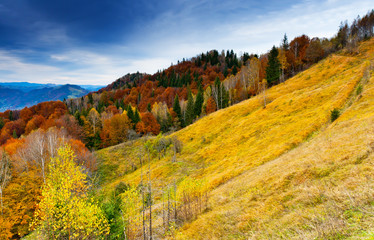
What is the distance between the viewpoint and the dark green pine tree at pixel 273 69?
227ft

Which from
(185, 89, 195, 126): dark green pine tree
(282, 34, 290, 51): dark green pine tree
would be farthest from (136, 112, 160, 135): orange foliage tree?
(282, 34, 290, 51): dark green pine tree

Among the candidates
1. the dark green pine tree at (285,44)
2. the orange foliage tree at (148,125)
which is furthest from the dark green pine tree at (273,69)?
the orange foliage tree at (148,125)

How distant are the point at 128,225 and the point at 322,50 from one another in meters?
97.4

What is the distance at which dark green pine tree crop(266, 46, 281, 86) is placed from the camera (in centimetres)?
6919

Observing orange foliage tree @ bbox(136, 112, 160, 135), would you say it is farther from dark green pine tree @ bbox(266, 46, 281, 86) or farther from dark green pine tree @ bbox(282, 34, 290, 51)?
dark green pine tree @ bbox(282, 34, 290, 51)

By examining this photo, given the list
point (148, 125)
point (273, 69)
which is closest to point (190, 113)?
point (148, 125)

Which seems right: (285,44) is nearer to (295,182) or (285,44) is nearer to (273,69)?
(273,69)

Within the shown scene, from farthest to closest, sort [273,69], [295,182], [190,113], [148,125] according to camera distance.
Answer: [190,113] < [148,125] < [273,69] < [295,182]

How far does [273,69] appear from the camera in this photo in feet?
231

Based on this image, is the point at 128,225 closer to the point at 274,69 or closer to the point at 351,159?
the point at 351,159

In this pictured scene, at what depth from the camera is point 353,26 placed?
93.3 metres

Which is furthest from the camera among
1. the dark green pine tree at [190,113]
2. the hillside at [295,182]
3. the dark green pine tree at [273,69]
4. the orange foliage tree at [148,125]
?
the dark green pine tree at [190,113]

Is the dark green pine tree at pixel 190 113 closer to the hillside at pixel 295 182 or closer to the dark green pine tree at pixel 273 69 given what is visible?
the dark green pine tree at pixel 273 69

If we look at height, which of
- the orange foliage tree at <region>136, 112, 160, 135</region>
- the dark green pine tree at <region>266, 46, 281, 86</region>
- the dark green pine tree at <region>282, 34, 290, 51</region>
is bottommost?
the orange foliage tree at <region>136, 112, 160, 135</region>
